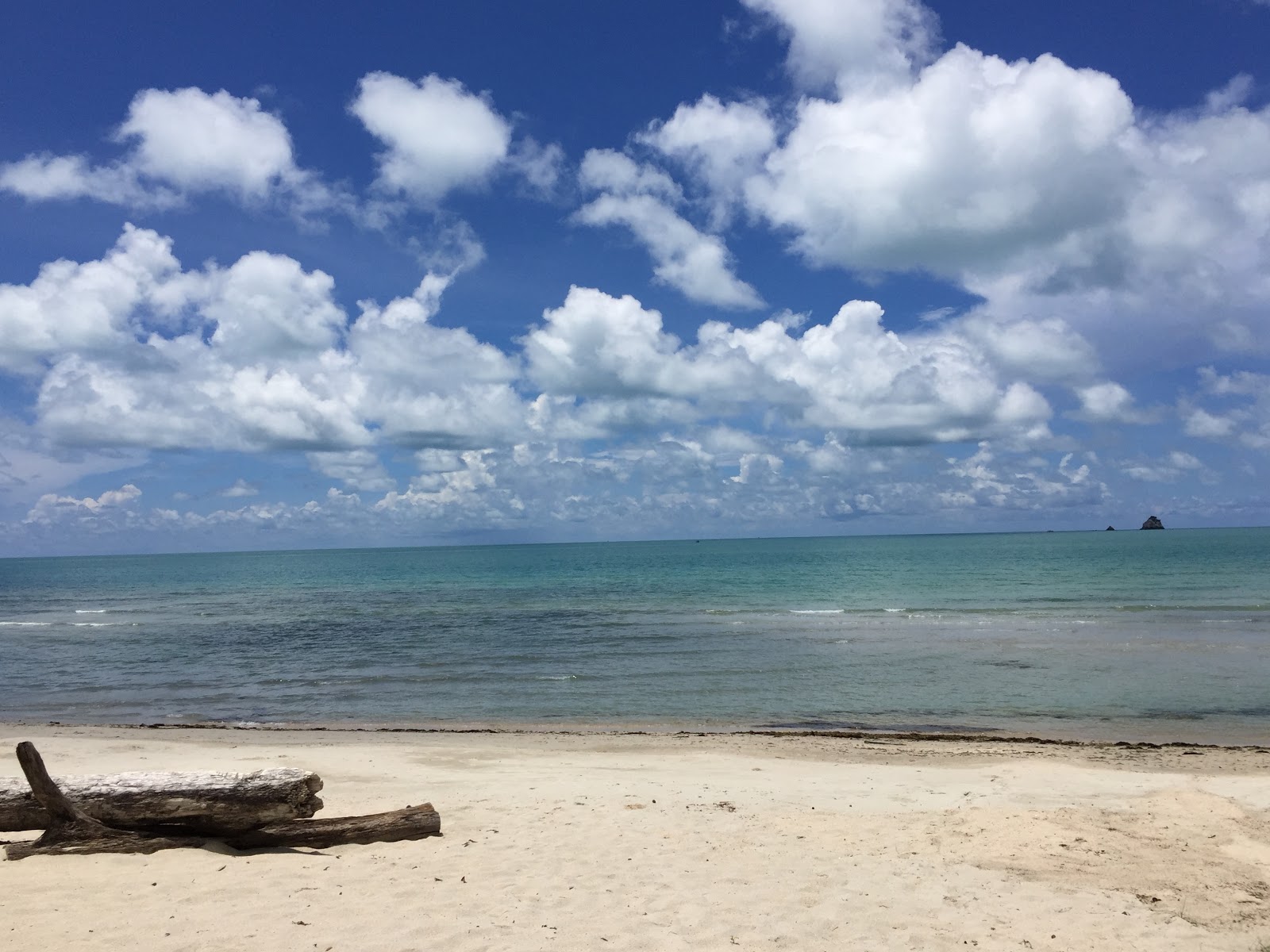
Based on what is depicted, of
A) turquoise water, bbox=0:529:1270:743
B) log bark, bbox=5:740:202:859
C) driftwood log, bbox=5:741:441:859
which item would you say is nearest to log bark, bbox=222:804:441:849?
driftwood log, bbox=5:741:441:859

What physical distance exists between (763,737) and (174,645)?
28.9m

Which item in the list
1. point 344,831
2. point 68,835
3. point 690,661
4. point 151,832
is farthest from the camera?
point 690,661

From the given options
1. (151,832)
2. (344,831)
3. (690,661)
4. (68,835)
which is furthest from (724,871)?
(690,661)

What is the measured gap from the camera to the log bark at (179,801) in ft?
27.5

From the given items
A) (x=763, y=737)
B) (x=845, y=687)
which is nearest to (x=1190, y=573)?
(x=845, y=687)

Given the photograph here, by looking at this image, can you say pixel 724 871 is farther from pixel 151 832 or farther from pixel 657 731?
pixel 657 731

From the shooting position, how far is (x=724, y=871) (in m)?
8.37

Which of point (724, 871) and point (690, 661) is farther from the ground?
point (724, 871)

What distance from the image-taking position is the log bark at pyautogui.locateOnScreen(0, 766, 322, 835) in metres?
8.39

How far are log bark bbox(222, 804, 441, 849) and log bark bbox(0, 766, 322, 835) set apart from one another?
17 centimetres

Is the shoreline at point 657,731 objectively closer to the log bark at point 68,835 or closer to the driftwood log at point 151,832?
the driftwood log at point 151,832

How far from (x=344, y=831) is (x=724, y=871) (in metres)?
4.08

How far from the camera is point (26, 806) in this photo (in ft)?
28.0

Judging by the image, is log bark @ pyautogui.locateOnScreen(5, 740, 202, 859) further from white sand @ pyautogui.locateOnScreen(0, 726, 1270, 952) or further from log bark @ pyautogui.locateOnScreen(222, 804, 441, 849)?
log bark @ pyautogui.locateOnScreen(222, 804, 441, 849)
